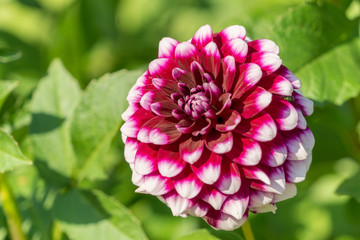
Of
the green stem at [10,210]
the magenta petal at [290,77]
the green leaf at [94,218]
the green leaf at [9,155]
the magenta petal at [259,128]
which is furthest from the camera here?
the green stem at [10,210]

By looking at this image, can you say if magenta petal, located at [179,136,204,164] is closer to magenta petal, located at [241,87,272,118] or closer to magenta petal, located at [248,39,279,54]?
magenta petal, located at [241,87,272,118]

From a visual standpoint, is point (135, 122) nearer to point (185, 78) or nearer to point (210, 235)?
point (185, 78)

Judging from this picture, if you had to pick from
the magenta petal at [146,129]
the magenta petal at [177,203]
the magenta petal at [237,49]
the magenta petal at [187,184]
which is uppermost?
the magenta petal at [237,49]

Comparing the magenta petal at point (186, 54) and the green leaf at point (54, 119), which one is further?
the green leaf at point (54, 119)

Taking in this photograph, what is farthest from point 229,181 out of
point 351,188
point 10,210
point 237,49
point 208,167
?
point 10,210

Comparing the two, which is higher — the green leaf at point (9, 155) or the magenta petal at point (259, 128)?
the magenta petal at point (259, 128)

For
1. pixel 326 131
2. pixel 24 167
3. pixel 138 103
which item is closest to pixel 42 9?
pixel 24 167

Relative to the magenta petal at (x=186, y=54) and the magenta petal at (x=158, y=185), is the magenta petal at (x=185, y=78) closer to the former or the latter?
the magenta petal at (x=186, y=54)

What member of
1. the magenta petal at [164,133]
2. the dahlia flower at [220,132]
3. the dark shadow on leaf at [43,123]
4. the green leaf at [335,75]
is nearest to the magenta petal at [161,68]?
the dahlia flower at [220,132]
